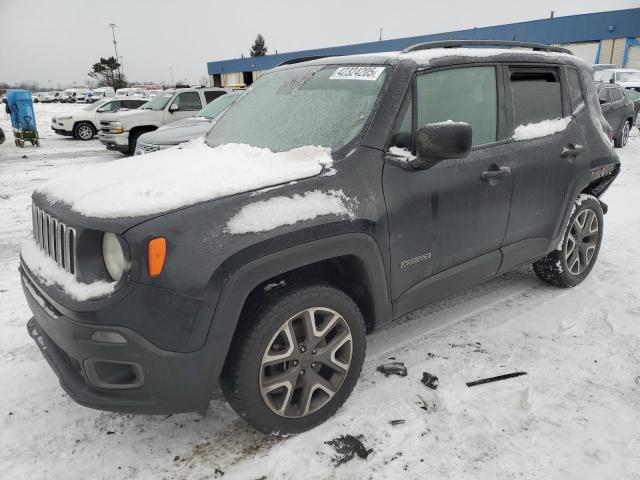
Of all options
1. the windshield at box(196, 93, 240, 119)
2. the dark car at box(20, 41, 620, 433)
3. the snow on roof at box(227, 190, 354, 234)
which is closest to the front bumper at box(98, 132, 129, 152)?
the windshield at box(196, 93, 240, 119)

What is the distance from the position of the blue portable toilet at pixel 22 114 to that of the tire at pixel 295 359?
1550 centimetres

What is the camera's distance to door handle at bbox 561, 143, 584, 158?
137 inches

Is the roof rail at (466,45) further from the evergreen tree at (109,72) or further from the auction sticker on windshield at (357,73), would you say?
the evergreen tree at (109,72)

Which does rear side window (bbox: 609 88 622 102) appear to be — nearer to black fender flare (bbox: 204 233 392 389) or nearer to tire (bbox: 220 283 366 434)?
black fender flare (bbox: 204 233 392 389)

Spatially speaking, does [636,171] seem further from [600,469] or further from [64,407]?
[64,407]

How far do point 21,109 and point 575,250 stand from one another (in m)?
15.8

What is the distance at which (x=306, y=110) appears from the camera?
282 cm

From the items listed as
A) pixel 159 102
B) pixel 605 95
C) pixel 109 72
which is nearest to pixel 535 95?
pixel 605 95

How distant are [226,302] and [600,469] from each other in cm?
187

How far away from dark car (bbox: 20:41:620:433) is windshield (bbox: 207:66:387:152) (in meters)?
0.01

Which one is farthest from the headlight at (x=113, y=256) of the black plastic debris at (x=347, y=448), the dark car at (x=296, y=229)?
the black plastic debris at (x=347, y=448)

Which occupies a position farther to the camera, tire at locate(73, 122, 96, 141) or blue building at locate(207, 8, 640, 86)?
blue building at locate(207, 8, 640, 86)

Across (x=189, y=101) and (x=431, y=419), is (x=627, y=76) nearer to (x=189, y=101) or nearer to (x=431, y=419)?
(x=189, y=101)

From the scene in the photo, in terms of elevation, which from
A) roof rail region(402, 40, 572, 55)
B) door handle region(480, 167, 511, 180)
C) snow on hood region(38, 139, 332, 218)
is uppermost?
roof rail region(402, 40, 572, 55)
